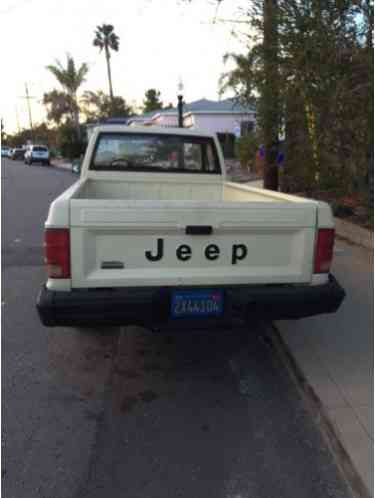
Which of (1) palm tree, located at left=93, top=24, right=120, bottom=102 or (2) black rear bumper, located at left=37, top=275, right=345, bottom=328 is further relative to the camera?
(1) palm tree, located at left=93, top=24, right=120, bottom=102

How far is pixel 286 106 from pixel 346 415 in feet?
15.3

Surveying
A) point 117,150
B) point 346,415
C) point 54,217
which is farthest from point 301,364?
point 117,150

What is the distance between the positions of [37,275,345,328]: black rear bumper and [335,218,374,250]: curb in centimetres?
435

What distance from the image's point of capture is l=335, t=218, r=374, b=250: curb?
739 cm

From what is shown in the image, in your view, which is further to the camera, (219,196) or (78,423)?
(219,196)

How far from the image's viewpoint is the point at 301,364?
3.64 m

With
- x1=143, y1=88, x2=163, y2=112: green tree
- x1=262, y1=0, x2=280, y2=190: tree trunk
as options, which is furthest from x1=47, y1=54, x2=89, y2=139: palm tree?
x1=262, y1=0, x2=280, y2=190: tree trunk

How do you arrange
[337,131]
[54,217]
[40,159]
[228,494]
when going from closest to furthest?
1. [228,494]
2. [54,217]
3. [337,131]
4. [40,159]

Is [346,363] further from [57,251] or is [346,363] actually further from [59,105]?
[59,105]

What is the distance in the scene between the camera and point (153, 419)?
307 centimetres

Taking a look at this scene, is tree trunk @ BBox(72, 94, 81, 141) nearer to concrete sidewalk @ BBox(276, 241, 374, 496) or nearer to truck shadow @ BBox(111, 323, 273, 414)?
truck shadow @ BBox(111, 323, 273, 414)

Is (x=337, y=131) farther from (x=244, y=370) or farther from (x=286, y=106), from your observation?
(x=244, y=370)

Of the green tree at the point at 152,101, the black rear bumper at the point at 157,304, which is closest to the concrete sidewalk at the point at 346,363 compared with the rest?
the black rear bumper at the point at 157,304

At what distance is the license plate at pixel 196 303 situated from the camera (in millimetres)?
Result: 3162
